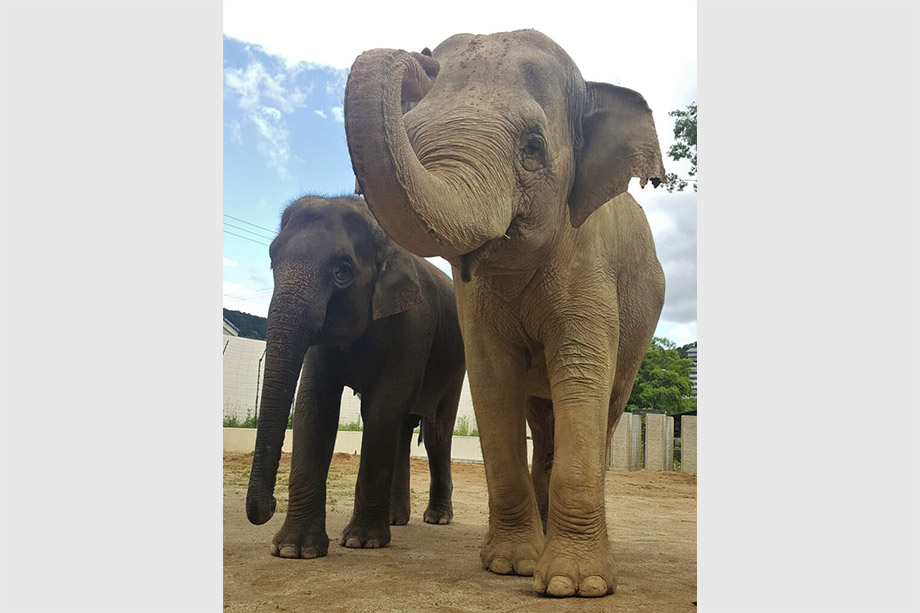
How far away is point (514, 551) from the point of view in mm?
5031

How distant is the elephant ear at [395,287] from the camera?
6355mm

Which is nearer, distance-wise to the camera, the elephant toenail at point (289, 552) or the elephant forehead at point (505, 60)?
the elephant forehead at point (505, 60)

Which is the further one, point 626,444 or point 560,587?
point 626,444

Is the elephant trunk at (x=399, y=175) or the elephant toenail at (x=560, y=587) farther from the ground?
the elephant trunk at (x=399, y=175)

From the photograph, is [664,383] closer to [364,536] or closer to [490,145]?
[364,536]

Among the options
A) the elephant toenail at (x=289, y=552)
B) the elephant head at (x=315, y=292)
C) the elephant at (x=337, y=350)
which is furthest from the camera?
the elephant toenail at (x=289, y=552)

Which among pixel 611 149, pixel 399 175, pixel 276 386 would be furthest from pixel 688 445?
pixel 399 175

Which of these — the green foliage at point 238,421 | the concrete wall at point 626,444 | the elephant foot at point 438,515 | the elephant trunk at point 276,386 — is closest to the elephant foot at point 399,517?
the elephant foot at point 438,515

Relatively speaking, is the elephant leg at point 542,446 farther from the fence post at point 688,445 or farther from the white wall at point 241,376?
the fence post at point 688,445

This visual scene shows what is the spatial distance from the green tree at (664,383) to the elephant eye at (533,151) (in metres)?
25.1

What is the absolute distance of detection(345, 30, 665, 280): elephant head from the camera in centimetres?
327

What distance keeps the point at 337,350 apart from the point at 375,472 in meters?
0.98

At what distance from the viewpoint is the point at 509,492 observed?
509cm

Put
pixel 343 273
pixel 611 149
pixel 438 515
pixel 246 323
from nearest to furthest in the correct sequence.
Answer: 1. pixel 611 149
2. pixel 343 273
3. pixel 438 515
4. pixel 246 323
